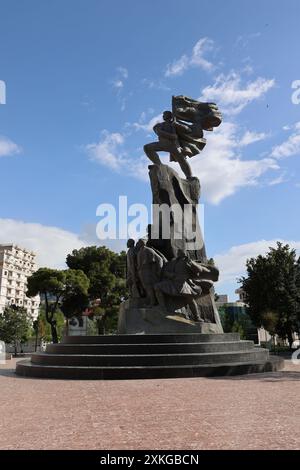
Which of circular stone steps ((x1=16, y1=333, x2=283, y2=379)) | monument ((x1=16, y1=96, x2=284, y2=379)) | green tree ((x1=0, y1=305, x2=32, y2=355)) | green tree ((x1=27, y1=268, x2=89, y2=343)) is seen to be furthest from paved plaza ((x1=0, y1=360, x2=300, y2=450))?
green tree ((x1=0, y1=305, x2=32, y2=355))

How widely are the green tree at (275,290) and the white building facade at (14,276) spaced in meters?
50.4

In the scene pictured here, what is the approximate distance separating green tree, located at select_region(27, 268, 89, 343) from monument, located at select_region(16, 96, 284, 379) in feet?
73.5

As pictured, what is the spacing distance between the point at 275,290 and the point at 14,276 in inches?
2400

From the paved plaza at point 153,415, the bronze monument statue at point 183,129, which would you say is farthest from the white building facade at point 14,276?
the paved plaza at point 153,415

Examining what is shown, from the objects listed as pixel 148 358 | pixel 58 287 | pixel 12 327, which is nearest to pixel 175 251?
pixel 148 358

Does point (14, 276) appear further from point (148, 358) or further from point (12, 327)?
point (148, 358)

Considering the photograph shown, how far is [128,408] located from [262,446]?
2.61m

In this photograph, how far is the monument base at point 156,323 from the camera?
13266mm

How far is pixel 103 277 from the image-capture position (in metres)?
40.8

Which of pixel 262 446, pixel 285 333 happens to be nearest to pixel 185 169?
pixel 262 446

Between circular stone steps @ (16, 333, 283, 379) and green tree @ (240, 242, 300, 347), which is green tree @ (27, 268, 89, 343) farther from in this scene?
circular stone steps @ (16, 333, 283, 379)

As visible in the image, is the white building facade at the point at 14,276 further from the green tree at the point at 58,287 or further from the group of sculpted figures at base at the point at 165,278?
the group of sculpted figures at base at the point at 165,278
